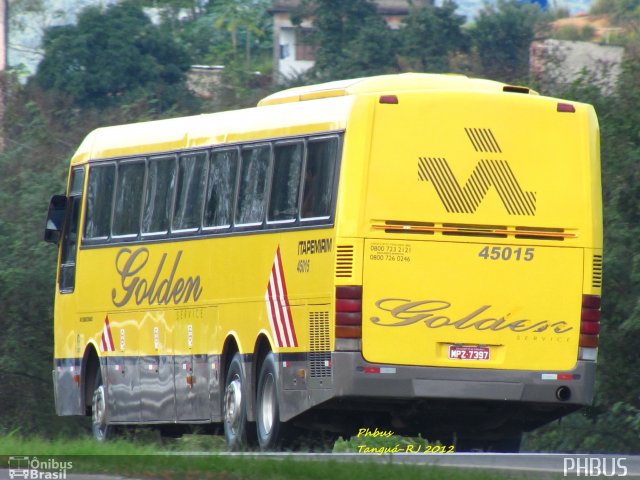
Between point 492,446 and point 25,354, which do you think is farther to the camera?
point 25,354

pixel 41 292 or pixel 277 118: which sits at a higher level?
pixel 277 118

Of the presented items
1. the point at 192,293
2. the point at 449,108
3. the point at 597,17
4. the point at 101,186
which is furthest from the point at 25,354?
the point at 597,17

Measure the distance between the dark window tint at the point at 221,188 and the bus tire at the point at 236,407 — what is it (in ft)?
4.66

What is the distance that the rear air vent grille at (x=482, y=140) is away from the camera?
49.8 ft

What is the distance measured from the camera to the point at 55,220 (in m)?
21.8

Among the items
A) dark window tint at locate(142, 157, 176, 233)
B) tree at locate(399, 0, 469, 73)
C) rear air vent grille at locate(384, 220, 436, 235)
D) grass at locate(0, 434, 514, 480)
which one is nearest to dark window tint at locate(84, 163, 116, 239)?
dark window tint at locate(142, 157, 176, 233)

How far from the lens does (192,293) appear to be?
59.7ft

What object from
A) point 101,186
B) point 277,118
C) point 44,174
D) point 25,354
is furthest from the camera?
point 44,174

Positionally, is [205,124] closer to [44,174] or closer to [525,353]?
[525,353]

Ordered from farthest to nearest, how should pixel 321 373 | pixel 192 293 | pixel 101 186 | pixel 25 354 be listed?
1. pixel 25 354
2. pixel 101 186
3. pixel 192 293
4. pixel 321 373

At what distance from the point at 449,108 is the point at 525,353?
2.24 metres

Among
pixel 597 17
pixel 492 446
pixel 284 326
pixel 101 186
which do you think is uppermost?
pixel 597 17

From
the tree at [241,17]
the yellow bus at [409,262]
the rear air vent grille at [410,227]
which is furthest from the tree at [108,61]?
the rear air vent grille at [410,227]

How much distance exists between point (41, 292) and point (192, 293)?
454 inches
